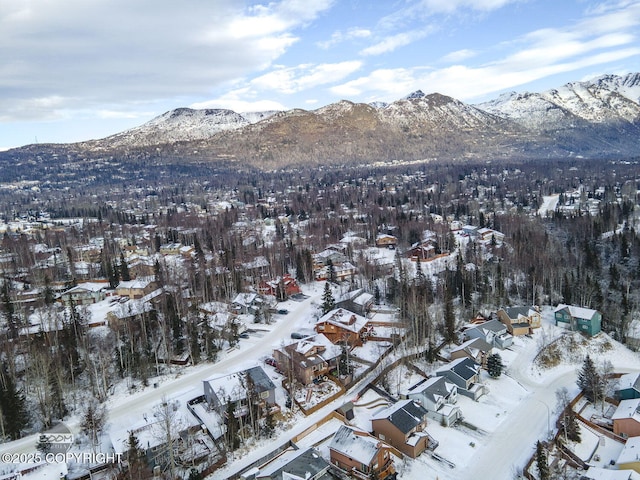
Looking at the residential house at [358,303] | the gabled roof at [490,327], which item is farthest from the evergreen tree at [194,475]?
the gabled roof at [490,327]

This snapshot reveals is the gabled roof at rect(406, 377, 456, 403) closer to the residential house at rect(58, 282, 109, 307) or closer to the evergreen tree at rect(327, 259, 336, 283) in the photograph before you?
the evergreen tree at rect(327, 259, 336, 283)

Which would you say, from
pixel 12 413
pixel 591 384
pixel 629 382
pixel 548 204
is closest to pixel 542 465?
pixel 591 384

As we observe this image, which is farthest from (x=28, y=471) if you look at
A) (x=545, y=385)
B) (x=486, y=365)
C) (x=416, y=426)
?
(x=545, y=385)

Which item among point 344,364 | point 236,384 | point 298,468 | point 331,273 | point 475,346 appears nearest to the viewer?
point 298,468

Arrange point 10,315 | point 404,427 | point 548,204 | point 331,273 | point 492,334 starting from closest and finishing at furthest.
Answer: point 404,427 → point 492,334 → point 10,315 → point 331,273 → point 548,204

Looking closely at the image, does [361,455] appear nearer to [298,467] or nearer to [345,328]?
[298,467]

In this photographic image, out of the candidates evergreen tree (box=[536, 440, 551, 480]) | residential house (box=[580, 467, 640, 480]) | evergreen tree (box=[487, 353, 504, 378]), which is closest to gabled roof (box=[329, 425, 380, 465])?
evergreen tree (box=[536, 440, 551, 480])

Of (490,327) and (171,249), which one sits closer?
(490,327)

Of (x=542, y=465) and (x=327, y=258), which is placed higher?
(x=327, y=258)
